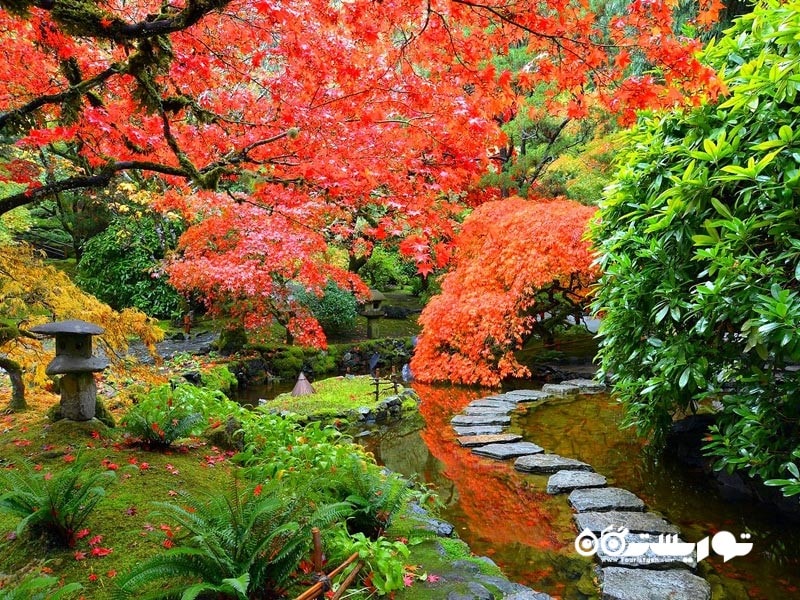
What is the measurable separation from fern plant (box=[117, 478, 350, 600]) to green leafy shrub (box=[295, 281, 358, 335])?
42.4 feet

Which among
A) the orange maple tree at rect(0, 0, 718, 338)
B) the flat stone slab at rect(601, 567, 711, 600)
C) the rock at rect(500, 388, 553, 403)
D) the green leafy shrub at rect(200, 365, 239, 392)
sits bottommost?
the rock at rect(500, 388, 553, 403)

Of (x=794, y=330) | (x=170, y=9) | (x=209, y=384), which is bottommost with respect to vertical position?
(x=209, y=384)

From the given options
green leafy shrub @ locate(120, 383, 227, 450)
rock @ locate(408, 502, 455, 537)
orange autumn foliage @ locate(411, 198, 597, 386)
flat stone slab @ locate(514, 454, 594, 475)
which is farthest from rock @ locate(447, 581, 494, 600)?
orange autumn foliage @ locate(411, 198, 597, 386)

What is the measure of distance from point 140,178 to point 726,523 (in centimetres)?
989

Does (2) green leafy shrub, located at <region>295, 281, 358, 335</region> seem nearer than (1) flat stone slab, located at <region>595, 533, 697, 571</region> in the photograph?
No

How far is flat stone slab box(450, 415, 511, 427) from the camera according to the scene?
8044mm

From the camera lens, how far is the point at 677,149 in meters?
4.39

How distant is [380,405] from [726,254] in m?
6.47

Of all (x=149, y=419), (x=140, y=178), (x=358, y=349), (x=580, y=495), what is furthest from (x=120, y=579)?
(x=358, y=349)

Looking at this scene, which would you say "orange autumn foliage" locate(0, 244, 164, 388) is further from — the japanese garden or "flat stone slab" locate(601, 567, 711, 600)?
"flat stone slab" locate(601, 567, 711, 600)

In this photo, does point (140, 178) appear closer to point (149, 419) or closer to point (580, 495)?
point (149, 419)

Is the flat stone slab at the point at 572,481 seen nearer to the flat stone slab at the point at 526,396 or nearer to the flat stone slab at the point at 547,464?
the flat stone slab at the point at 547,464

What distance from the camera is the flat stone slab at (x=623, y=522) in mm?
4367

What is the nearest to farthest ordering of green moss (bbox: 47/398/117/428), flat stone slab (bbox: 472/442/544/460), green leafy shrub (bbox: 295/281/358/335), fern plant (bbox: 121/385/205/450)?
fern plant (bbox: 121/385/205/450) → green moss (bbox: 47/398/117/428) → flat stone slab (bbox: 472/442/544/460) → green leafy shrub (bbox: 295/281/358/335)
